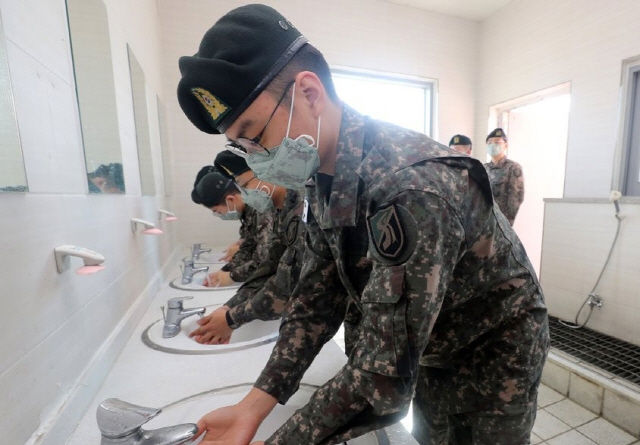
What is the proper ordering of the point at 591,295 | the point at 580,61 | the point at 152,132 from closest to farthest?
the point at 152,132
the point at 591,295
the point at 580,61

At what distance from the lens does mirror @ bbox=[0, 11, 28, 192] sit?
0.51 meters

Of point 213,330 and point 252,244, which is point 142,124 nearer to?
point 252,244

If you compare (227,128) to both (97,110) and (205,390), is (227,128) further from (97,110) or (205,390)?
(97,110)

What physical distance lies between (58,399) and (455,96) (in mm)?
4467

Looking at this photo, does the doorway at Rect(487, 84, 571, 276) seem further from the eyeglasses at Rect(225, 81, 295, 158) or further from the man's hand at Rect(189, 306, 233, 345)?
the eyeglasses at Rect(225, 81, 295, 158)

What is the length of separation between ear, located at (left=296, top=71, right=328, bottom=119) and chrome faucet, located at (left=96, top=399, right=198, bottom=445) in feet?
1.83

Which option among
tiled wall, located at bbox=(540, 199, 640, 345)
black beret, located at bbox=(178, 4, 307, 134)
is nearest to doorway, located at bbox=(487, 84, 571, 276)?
tiled wall, located at bbox=(540, 199, 640, 345)

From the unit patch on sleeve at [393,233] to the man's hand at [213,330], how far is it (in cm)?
78

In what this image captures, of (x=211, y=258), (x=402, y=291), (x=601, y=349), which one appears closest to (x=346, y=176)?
(x=402, y=291)

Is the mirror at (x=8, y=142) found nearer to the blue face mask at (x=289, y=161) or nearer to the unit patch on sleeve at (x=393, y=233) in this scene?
the blue face mask at (x=289, y=161)

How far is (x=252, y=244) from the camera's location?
6.47 ft

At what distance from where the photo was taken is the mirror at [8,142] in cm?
51

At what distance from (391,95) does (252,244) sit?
9.31 feet

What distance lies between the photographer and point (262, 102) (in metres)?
0.55
